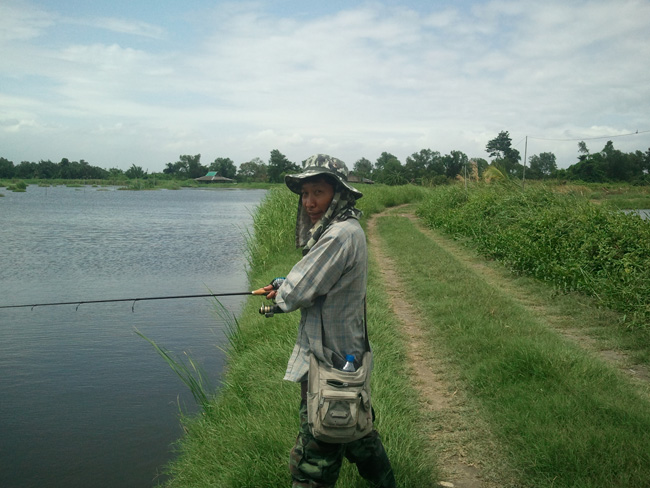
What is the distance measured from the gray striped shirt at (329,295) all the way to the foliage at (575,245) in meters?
4.37

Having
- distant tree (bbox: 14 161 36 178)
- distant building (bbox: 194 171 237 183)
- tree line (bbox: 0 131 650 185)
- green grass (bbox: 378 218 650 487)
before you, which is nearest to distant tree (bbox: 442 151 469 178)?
tree line (bbox: 0 131 650 185)

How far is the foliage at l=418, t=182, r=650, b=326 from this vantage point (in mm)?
6602

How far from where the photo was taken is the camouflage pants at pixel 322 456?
98.0 inches

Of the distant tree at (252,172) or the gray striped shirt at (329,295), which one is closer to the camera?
the gray striped shirt at (329,295)

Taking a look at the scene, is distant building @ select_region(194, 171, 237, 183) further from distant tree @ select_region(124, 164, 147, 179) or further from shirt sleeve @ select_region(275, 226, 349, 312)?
shirt sleeve @ select_region(275, 226, 349, 312)

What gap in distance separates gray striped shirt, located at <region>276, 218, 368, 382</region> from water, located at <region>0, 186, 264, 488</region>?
2780 millimetres

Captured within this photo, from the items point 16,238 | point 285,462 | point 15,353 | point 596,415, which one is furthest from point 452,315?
point 16,238

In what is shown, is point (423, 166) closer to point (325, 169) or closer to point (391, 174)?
point (391, 174)

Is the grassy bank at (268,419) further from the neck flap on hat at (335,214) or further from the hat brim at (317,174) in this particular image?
the hat brim at (317,174)

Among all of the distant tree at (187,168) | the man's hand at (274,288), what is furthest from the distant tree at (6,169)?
the man's hand at (274,288)

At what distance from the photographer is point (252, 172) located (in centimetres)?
11294

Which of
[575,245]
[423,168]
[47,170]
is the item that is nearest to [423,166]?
[423,168]

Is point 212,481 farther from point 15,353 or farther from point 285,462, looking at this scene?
point 15,353

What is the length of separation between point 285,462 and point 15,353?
5.59m
